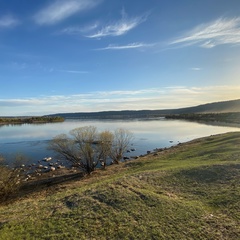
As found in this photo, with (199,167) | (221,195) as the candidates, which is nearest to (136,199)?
(221,195)

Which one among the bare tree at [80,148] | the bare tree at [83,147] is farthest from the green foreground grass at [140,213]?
the bare tree at [83,147]

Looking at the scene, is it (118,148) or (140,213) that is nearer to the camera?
(140,213)

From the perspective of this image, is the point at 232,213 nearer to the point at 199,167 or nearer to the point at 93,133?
the point at 199,167

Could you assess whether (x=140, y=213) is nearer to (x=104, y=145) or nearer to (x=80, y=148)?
(x=80, y=148)

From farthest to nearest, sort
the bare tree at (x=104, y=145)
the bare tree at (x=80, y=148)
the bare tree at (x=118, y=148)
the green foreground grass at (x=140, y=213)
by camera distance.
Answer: the bare tree at (x=118, y=148) < the bare tree at (x=104, y=145) < the bare tree at (x=80, y=148) < the green foreground grass at (x=140, y=213)

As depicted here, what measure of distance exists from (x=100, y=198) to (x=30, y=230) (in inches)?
116

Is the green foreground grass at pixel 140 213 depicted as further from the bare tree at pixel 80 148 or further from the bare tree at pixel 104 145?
the bare tree at pixel 104 145

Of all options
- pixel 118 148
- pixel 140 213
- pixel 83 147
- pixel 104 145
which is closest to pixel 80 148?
pixel 83 147

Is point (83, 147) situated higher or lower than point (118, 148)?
higher

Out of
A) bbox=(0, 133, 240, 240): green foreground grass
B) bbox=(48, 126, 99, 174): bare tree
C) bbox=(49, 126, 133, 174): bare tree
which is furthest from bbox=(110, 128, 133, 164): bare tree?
bbox=(0, 133, 240, 240): green foreground grass

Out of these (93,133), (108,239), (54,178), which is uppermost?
(93,133)

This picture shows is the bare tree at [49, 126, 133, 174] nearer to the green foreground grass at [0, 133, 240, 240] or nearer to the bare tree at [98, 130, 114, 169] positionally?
the bare tree at [98, 130, 114, 169]

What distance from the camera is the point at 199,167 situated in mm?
14133

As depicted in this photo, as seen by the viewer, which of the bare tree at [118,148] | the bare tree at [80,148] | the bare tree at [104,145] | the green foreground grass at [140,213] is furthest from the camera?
the bare tree at [118,148]
